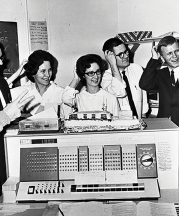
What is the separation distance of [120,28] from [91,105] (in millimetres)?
1633

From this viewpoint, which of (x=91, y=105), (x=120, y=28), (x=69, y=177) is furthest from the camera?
(x=120, y=28)

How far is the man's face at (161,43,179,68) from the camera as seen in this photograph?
2713 millimetres

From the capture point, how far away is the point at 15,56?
3.46 metres

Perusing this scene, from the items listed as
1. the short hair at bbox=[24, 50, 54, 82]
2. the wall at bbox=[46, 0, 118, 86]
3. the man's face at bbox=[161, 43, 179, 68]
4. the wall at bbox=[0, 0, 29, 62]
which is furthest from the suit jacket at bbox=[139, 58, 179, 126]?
the wall at bbox=[0, 0, 29, 62]

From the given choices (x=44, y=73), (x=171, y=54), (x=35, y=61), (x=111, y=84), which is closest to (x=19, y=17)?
(x=35, y=61)

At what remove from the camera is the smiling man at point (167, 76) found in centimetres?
271

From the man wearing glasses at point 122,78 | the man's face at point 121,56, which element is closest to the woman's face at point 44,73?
the man wearing glasses at point 122,78

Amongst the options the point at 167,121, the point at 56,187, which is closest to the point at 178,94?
the point at 167,121

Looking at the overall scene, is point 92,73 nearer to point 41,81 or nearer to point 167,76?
point 41,81

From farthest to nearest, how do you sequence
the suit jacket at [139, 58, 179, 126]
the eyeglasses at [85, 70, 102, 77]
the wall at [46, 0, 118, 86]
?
the wall at [46, 0, 118, 86], the eyeglasses at [85, 70, 102, 77], the suit jacket at [139, 58, 179, 126]

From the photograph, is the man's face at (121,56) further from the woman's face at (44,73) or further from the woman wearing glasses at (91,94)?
the woman's face at (44,73)

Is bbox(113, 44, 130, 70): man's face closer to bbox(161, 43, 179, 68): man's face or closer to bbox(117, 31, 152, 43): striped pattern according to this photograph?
bbox(117, 31, 152, 43): striped pattern

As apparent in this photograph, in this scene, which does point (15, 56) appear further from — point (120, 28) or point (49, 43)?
point (120, 28)

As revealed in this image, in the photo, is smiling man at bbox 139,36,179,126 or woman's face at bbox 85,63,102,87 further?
woman's face at bbox 85,63,102,87
